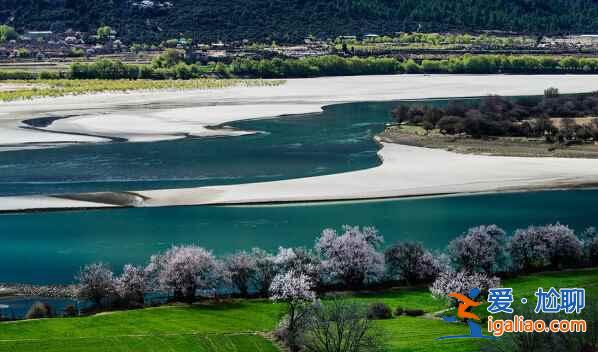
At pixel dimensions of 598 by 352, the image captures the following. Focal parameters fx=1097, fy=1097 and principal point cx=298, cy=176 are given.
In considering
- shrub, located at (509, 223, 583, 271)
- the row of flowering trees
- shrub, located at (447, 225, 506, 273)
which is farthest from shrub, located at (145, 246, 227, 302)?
shrub, located at (509, 223, 583, 271)

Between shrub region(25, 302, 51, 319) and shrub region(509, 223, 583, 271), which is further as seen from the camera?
shrub region(509, 223, 583, 271)

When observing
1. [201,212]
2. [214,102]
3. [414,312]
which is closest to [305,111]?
[214,102]

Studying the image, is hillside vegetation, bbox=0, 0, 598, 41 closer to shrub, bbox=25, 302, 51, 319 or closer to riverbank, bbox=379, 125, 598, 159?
riverbank, bbox=379, 125, 598, 159

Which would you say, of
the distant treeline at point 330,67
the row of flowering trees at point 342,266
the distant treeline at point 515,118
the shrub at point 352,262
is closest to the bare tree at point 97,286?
the row of flowering trees at point 342,266

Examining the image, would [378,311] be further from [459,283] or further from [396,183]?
[396,183]

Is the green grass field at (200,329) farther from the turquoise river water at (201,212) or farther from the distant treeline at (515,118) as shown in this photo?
the distant treeline at (515,118)
